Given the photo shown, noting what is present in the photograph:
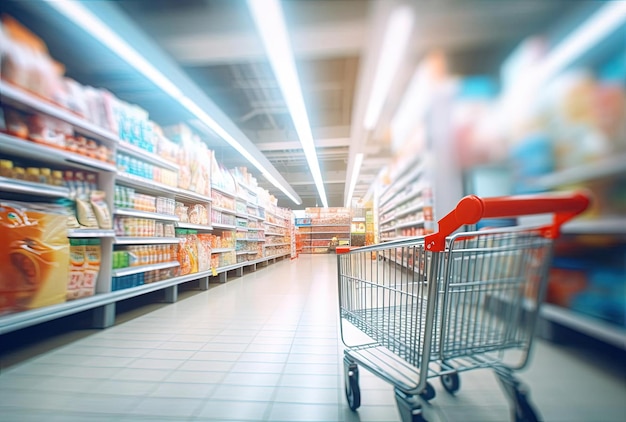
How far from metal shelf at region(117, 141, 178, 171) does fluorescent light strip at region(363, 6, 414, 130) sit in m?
2.34

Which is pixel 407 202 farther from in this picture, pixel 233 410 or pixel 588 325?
pixel 233 410

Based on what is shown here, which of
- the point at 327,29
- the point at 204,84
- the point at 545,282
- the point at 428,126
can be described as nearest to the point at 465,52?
the point at 428,126

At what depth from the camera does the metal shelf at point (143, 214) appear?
2.26 metres

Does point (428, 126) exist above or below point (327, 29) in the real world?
below

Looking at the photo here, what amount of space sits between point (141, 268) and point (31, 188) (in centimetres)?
109

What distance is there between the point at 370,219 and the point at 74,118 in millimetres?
2109

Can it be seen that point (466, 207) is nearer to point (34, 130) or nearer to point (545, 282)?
point (545, 282)

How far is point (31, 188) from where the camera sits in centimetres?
158

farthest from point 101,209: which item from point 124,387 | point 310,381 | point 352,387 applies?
point 352,387

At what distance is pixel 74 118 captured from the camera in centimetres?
182

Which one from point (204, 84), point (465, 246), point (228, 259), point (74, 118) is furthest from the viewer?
point (228, 259)

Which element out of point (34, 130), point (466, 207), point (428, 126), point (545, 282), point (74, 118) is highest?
point (74, 118)

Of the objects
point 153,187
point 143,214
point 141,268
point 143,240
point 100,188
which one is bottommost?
point 141,268

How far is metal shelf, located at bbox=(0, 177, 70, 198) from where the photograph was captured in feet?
4.81
